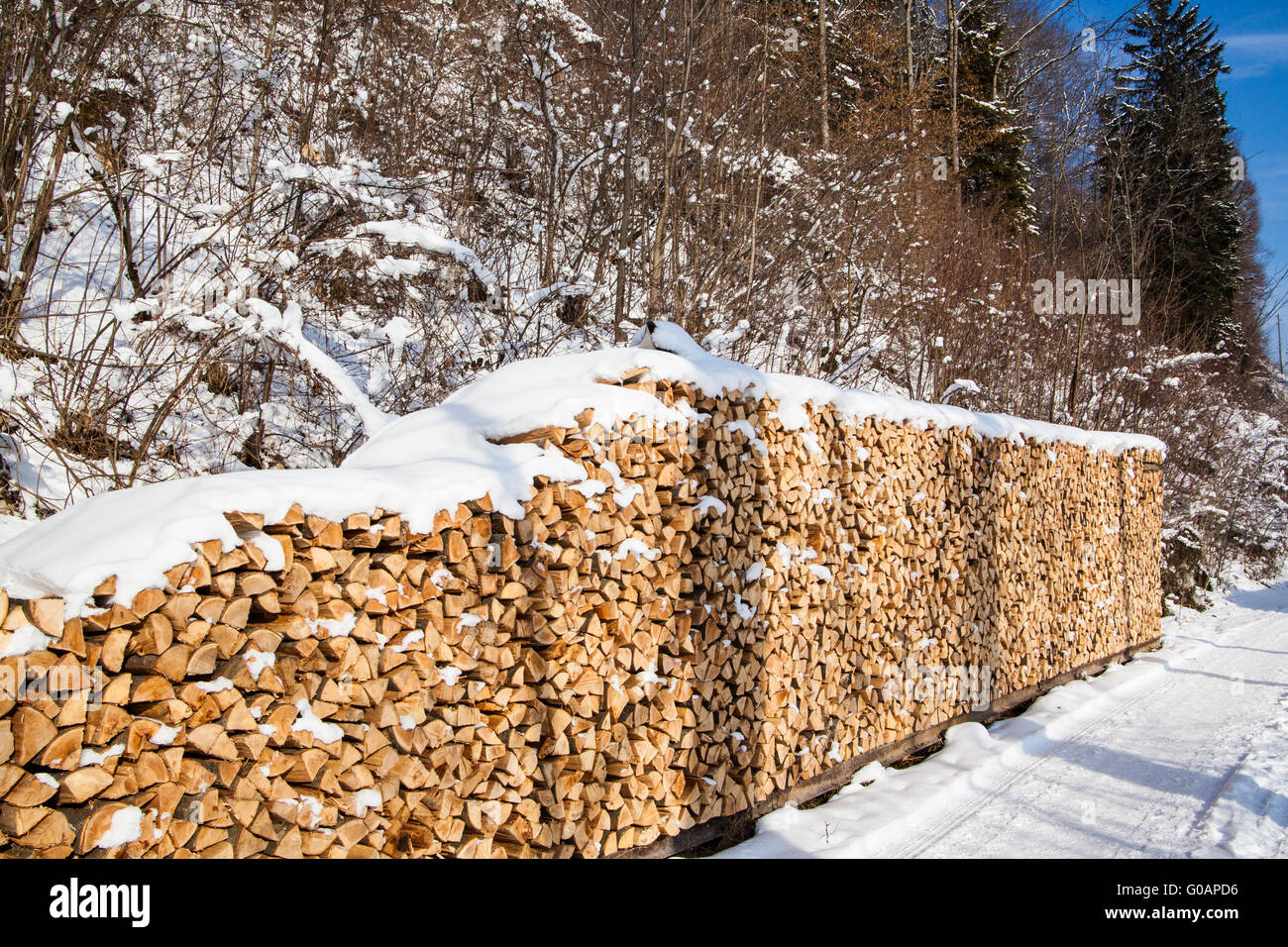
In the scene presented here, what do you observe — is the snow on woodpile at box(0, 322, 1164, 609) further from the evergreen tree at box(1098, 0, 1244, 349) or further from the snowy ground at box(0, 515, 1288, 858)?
the evergreen tree at box(1098, 0, 1244, 349)

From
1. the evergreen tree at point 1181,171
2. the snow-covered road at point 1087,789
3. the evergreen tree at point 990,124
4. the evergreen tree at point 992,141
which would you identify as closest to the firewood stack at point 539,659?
the snow-covered road at point 1087,789

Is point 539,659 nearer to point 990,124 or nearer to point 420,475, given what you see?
point 420,475

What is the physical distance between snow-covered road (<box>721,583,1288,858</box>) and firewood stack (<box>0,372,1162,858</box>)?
31 centimetres

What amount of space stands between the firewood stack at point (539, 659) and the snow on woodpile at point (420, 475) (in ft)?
0.19

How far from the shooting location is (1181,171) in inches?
696

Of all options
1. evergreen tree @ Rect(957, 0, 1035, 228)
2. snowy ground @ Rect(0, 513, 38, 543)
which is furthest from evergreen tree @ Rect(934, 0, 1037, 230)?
snowy ground @ Rect(0, 513, 38, 543)

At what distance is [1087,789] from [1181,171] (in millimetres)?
17241

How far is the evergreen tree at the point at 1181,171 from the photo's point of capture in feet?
59.4

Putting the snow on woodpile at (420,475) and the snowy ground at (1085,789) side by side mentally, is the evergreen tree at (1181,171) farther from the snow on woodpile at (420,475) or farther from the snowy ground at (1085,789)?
the snow on woodpile at (420,475)

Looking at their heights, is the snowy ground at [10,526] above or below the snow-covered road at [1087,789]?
above

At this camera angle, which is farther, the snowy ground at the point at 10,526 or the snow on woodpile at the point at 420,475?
the snowy ground at the point at 10,526

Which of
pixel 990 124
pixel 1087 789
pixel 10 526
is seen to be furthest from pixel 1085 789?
pixel 990 124

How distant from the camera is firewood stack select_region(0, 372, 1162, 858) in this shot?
2080 millimetres

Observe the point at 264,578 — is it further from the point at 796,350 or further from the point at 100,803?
the point at 796,350
